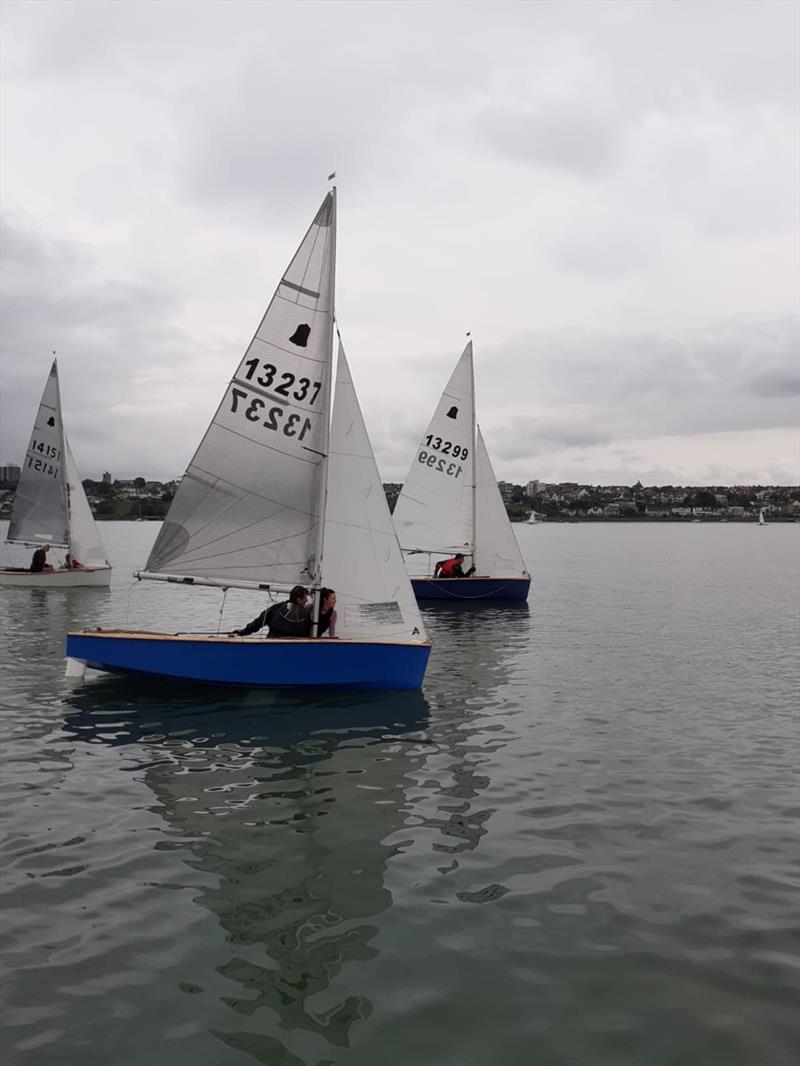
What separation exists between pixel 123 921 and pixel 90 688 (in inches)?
416

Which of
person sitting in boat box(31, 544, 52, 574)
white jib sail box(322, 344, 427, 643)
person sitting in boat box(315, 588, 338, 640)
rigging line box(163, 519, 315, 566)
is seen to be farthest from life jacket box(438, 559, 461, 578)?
rigging line box(163, 519, 315, 566)

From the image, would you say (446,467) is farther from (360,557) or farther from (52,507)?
(52,507)

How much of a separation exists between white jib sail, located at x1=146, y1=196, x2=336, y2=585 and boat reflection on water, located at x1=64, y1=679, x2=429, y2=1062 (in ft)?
8.98

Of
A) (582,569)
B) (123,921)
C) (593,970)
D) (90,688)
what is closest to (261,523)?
(90,688)

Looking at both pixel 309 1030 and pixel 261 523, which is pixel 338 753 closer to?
pixel 261 523

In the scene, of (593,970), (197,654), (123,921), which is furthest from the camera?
(197,654)

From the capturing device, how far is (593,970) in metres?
6.38

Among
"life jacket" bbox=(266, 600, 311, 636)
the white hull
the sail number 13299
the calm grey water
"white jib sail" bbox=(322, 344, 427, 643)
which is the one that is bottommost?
the calm grey water

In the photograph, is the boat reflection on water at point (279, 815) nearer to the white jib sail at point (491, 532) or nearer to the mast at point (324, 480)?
the mast at point (324, 480)

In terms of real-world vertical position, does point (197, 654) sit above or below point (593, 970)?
above

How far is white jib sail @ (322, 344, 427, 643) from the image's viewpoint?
16531 mm

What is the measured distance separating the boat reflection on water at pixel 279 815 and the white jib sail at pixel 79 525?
22.5 m

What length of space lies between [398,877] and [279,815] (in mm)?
2267

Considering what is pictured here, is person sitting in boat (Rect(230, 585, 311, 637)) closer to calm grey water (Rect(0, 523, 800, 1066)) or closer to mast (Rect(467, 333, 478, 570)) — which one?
calm grey water (Rect(0, 523, 800, 1066))
